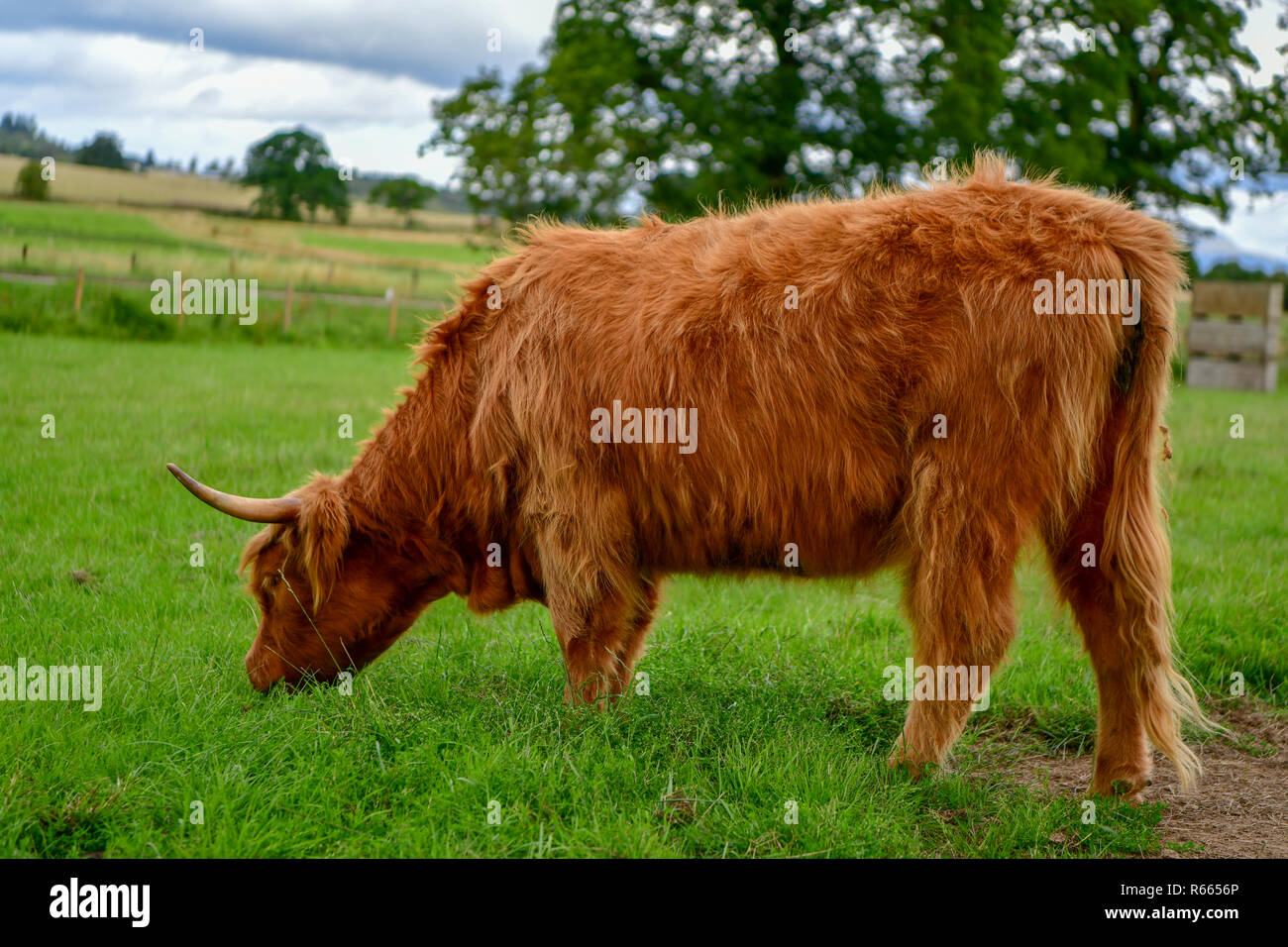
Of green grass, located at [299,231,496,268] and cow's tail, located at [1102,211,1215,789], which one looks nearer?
cow's tail, located at [1102,211,1215,789]

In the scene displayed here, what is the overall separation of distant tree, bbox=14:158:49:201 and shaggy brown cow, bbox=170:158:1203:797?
19.2 m

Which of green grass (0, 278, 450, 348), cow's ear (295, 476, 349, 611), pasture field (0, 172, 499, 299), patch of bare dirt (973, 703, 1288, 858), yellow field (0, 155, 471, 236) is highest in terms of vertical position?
yellow field (0, 155, 471, 236)

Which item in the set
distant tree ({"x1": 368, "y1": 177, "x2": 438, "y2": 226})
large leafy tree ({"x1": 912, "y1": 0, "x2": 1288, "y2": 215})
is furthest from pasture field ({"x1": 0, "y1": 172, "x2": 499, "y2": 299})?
large leafy tree ({"x1": 912, "y1": 0, "x2": 1288, "y2": 215})

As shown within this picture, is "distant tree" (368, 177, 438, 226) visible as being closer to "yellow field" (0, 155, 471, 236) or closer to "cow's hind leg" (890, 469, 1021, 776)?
"yellow field" (0, 155, 471, 236)

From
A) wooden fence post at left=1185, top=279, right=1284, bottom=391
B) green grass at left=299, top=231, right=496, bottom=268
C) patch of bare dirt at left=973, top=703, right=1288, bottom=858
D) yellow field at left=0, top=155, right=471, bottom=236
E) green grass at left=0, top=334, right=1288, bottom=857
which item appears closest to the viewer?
green grass at left=0, top=334, right=1288, bottom=857

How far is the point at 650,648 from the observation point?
513 cm

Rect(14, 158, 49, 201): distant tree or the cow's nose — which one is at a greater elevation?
Rect(14, 158, 49, 201): distant tree

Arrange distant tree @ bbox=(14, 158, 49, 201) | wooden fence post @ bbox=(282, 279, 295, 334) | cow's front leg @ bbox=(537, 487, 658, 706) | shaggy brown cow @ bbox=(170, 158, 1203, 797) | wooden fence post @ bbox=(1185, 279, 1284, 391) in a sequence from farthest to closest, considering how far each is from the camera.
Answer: distant tree @ bbox=(14, 158, 49, 201), wooden fence post @ bbox=(282, 279, 295, 334), wooden fence post @ bbox=(1185, 279, 1284, 391), cow's front leg @ bbox=(537, 487, 658, 706), shaggy brown cow @ bbox=(170, 158, 1203, 797)

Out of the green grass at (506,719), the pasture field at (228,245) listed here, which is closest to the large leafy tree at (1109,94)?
the pasture field at (228,245)

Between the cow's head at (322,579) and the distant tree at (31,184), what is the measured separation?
19.0 m

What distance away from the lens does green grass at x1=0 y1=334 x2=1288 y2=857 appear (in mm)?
3273

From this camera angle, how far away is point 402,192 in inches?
1171

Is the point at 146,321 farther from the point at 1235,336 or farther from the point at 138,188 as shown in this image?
the point at 1235,336
